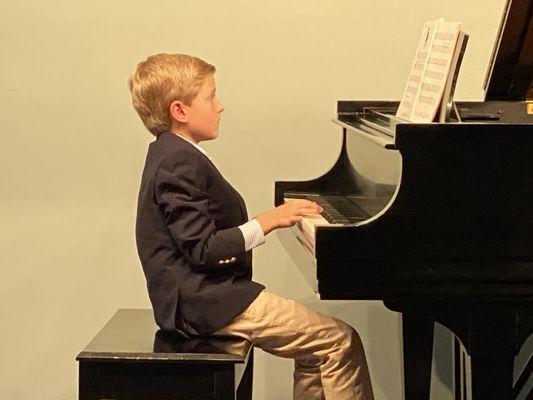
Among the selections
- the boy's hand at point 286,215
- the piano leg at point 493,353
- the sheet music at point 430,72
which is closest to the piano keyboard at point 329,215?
the boy's hand at point 286,215

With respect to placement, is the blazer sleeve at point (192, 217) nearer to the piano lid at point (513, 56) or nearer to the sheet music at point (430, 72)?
the sheet music at point (430, 72)

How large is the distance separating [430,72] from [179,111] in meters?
0.58

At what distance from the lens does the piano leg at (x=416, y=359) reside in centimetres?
259

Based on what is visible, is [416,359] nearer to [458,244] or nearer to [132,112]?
[458,244]

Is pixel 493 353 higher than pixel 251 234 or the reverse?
the reverse

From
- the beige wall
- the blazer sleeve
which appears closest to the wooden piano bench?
the blazer sleeve

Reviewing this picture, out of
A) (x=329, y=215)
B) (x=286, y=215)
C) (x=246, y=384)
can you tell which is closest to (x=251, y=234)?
Answer: (x=286, y=215)

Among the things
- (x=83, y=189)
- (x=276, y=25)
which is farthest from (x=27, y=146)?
(x=276, y=25)

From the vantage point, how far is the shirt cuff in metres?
2.24

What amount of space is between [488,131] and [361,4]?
1.21 meters

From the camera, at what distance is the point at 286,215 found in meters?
2.32

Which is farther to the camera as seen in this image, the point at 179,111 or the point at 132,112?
the point at 132,112

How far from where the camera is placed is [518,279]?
2.03m

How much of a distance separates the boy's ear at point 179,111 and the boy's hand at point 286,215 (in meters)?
0.29
